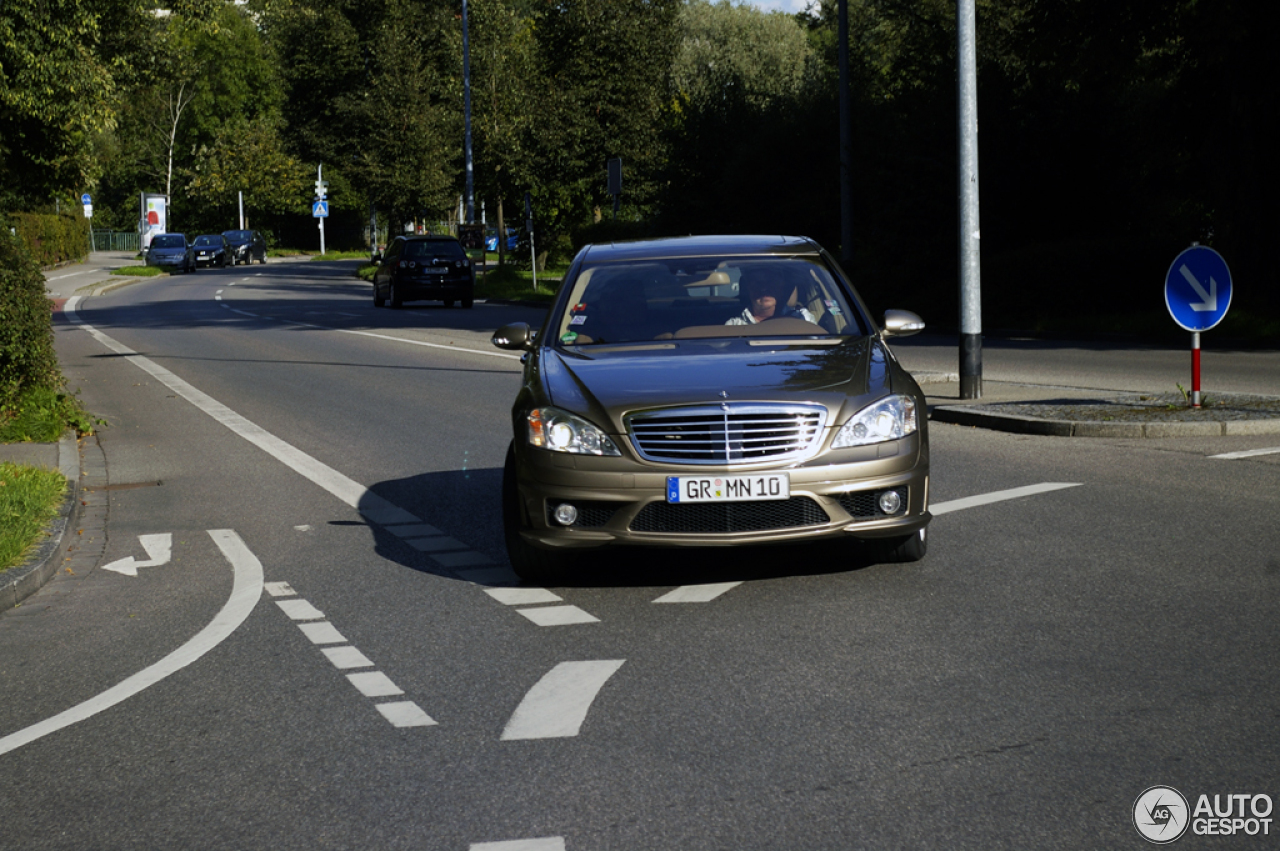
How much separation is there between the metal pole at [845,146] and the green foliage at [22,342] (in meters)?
18.6

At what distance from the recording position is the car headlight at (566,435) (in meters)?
6.76

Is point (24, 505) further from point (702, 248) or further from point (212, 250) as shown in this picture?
point (212, 250)

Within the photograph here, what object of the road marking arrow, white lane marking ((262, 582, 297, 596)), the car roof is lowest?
the road marking arrow

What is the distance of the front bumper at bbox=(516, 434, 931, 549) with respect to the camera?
6.67 metres

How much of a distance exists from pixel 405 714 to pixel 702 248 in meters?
3.92

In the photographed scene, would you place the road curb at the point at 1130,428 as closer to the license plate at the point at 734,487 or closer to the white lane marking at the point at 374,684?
the license plate at the point at 734,487

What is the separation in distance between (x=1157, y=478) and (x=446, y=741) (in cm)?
639

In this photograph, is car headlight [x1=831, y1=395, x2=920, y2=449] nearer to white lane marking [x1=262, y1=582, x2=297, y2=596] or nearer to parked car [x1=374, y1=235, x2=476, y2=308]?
white lane marking [x1=262, y1=582, x2=297, y2=596]

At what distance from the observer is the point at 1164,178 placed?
91.9ft

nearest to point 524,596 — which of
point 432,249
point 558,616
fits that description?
point 558,616

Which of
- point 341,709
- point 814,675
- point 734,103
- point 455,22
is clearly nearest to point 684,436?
point 814,675

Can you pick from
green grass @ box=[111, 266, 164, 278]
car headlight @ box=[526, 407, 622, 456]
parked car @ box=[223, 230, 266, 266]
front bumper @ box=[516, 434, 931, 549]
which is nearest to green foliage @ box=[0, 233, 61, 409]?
car headlight @ box=[526, 407, 622, 456]

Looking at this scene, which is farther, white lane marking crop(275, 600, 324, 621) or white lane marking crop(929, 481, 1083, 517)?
white lane marking crop(929, 481, 1083, 517)

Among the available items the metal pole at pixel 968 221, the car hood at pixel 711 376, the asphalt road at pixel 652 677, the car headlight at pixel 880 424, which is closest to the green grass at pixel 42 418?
the asphalt road at pixel 652 677
